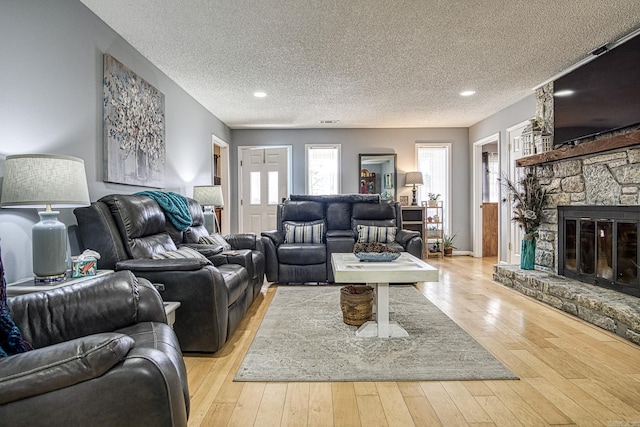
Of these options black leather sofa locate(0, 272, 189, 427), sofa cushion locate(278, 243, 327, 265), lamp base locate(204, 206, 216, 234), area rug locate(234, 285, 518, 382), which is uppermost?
lamp base locate(204, 206, 216, 234)

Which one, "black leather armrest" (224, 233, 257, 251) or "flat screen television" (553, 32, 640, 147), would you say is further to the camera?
"black leather armrest" (224, 233, 257, 251)

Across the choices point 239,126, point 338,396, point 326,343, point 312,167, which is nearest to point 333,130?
point 312,167

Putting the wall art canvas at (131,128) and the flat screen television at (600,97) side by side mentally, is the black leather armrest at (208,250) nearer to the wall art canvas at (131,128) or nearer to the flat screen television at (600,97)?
the wall art canvas at (131,128)

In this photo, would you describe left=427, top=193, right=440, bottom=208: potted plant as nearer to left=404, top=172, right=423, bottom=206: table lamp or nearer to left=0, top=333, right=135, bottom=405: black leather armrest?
left=404, top=172, right=423, bottom=206: table lamp

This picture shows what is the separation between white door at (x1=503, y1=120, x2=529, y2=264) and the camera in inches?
209

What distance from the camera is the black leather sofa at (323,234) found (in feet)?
14.8

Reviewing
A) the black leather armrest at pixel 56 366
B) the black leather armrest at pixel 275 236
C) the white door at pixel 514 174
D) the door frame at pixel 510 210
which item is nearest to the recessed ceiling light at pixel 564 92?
the white door at pixel 514 174

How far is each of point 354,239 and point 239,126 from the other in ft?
11.5

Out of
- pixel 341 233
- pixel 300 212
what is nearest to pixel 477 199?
pixel 341 233

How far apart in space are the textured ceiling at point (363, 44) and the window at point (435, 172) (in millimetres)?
1955

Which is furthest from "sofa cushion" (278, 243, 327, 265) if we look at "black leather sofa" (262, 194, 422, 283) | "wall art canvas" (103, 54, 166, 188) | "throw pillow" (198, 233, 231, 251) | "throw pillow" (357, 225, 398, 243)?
"wall art canvas" (103, 54, 166, 188)

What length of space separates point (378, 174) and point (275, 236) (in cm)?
325

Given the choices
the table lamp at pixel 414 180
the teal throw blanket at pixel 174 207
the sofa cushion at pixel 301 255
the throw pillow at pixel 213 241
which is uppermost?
the table lamp at pixel 414 180

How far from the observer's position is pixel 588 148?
11.0 feet
